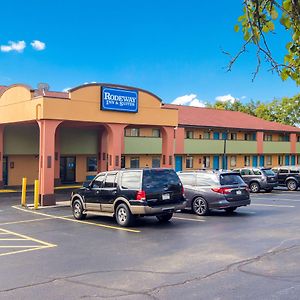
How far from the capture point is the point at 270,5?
14.1 feet

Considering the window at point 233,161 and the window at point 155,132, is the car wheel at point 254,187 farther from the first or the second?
the window at point 233,161

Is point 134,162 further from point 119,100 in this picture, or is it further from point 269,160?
point 269,160

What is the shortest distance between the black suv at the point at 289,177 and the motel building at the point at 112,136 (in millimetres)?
8883

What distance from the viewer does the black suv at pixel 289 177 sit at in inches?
1222

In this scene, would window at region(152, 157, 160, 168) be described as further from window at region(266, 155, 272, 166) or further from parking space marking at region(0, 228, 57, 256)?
parking space marking at region(0, 228, 57, 256)

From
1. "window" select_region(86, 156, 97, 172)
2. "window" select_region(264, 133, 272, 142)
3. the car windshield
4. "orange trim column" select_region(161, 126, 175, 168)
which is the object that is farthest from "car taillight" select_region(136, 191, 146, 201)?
"window" select_region(264, 133, 272, 142)

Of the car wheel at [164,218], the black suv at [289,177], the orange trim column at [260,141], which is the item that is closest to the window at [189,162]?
the orange trim column at [260,141]

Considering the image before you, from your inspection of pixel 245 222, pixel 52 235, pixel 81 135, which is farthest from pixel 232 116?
pixel 52 235

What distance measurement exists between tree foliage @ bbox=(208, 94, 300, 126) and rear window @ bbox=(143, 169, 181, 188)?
2079 inches

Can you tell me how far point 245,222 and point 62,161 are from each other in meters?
20.2

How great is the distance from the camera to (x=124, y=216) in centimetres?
1444

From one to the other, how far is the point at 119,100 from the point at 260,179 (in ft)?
38.4

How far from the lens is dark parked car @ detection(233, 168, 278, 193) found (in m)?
29.2

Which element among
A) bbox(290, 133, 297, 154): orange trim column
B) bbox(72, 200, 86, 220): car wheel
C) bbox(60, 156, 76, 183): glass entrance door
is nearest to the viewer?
bbox(72, 200, 86, 220): car wheel
